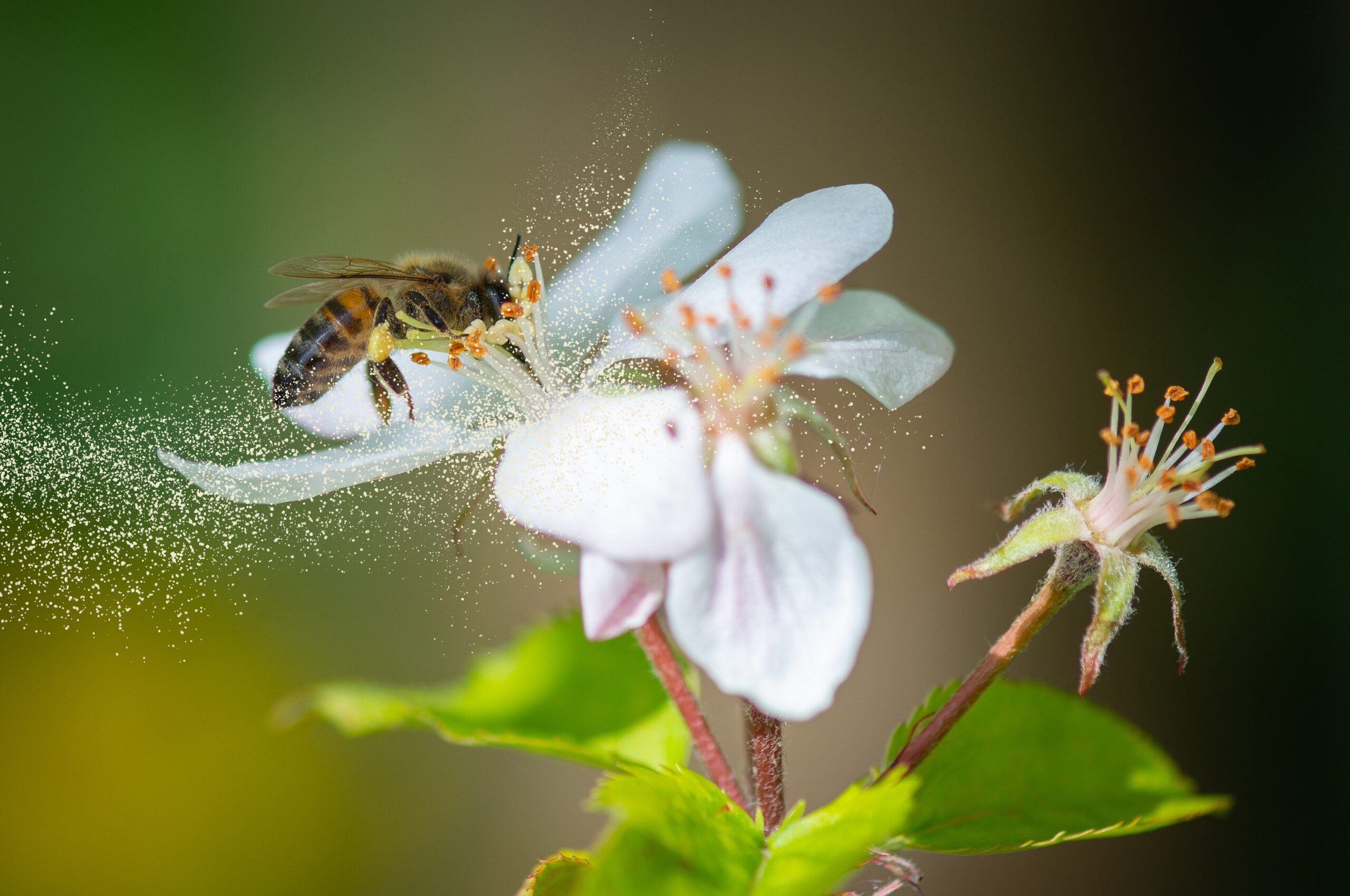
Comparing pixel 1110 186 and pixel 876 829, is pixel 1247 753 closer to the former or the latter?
pixel 1110 186

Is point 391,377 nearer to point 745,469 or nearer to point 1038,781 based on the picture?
point 745,469

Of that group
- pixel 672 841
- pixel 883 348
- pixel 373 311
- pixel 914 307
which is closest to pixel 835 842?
pixel 672 841

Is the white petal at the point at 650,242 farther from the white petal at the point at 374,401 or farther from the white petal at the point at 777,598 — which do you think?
the white petal at the point at 777,598

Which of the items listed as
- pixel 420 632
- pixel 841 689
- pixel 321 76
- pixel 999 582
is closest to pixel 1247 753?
pixel 999 582

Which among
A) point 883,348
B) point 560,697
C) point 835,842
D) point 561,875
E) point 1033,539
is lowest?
point 560,697

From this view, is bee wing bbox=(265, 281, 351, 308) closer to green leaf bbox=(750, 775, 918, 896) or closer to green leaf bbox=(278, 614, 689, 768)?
green leaf bbox=(278, 614, 689, 768)

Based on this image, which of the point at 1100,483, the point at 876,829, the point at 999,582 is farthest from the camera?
the point at 999,582
